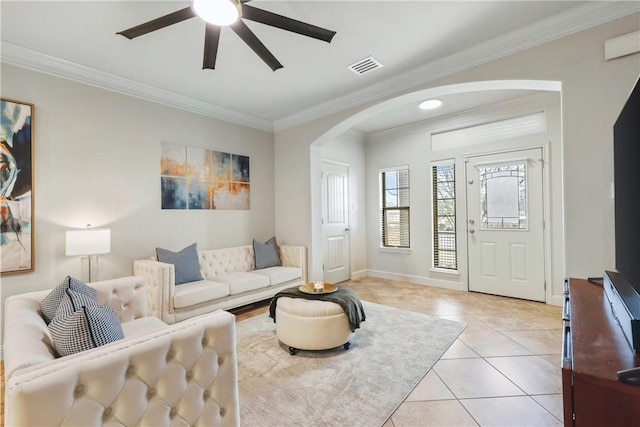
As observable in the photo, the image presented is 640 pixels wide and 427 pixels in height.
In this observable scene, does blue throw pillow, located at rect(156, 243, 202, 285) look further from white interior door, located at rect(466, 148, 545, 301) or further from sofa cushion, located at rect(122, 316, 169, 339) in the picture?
white interior door, located at rect(466, 148, 545, 301)

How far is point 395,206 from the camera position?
5.48m

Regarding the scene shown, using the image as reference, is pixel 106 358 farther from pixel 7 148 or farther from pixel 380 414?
pixel 7 148

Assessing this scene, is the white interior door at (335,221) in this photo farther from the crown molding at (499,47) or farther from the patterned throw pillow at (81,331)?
the patterned throw pillow at (81,331)

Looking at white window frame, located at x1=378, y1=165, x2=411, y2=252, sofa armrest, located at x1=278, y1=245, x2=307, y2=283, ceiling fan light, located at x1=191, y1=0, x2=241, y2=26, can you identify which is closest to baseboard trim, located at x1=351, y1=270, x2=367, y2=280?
white window frame, located at x1=378, y1=165, x2=411, y2=252

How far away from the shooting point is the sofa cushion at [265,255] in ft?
14.2

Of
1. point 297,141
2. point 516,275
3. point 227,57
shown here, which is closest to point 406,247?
point 516,275

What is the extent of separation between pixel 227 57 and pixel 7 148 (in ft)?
7.23

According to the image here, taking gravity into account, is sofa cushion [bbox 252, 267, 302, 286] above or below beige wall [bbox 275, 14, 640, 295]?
below

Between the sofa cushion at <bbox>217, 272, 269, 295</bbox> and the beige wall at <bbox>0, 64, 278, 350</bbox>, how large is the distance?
2.35 feet

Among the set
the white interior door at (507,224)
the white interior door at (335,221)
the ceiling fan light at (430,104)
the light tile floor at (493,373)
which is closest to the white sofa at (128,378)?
the light tile floor at (493,373)

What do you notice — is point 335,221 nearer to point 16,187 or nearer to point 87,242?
point 87,242

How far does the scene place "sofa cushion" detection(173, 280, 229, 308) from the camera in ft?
9.98

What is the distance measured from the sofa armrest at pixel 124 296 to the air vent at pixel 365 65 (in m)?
2.98

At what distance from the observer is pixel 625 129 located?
1.51 meters
